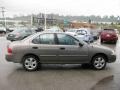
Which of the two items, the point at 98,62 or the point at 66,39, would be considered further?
the point at 98,62

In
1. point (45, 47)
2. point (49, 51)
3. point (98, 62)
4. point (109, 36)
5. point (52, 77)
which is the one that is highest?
point (45, 47)

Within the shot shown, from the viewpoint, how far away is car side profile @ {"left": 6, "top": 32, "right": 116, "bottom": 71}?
10.0m

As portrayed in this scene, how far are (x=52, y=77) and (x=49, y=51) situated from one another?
1.45 meters

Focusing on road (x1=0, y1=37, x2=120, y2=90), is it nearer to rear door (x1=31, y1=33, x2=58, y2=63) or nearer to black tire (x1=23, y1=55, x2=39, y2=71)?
black tire (x1=23, y1=55, x2=39, y2=71)

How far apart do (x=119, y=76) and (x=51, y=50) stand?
2761 mm

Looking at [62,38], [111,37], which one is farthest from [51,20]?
[62,38]

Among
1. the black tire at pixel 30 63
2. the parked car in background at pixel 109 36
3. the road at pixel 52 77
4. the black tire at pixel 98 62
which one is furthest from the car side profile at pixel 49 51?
the parked car in background at pixel 109 36

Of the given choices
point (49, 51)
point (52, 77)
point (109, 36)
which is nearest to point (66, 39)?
point (49, 51)

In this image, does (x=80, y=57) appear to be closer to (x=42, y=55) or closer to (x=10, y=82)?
(x=42, y=55)

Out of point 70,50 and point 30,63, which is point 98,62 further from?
point 30,63

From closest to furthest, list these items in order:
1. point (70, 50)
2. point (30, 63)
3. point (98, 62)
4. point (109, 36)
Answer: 1. point (30, 63)
2. point (70, 50)
3. point (98, 62)
4. point (109, 36)

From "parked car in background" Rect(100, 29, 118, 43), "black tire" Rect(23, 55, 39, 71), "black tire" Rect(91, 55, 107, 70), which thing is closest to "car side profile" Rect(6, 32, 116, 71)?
"black tire" Rect(23, 55, 39, 71)

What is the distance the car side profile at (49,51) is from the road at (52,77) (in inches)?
16.2

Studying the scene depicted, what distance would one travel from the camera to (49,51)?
10055mm
